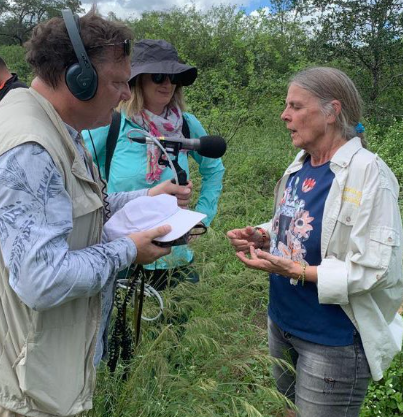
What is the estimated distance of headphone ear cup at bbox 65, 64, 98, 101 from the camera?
4.25 ft

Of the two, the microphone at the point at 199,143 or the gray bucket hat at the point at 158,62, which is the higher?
the gray bucket hat at the point at 158,62

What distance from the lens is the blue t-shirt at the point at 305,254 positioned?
6.18ft

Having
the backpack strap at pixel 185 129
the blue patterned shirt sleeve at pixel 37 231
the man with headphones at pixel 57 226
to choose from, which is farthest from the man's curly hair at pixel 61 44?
the backpack strap at pixel 185 129

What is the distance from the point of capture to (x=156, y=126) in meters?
2.59

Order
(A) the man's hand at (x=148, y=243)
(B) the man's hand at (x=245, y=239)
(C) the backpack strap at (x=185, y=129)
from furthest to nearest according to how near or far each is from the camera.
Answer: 1. (C) the backpack strap at (x=185, y=129)
2. (B) the man's hand at (x=245, y=239)
3. (A) the man's hand at (x=148, y=243)

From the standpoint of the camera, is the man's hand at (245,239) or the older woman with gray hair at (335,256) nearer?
the older woman with gray hair at (335,256)

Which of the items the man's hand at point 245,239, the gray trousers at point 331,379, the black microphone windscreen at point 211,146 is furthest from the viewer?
the man's hand at point 245,239

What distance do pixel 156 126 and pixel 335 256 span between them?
125cm

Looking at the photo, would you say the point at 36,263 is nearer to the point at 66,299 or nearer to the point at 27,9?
the point at 66,299

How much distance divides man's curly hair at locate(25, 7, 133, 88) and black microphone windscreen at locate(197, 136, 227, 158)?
26.9 inches

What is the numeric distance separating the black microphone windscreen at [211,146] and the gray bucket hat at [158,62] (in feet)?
2.13

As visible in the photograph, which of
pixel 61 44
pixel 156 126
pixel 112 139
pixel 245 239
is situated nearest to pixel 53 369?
pixel 61 44

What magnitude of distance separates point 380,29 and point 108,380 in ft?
30.0

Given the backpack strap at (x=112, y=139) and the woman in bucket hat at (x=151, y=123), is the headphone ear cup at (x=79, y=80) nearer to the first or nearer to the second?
the woman in bucket hat at (x=151, y=123)
